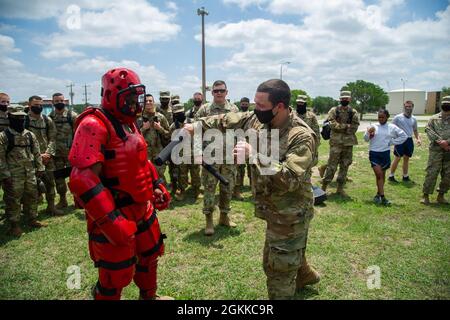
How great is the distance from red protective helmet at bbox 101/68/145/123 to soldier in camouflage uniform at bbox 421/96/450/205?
7.00 metres

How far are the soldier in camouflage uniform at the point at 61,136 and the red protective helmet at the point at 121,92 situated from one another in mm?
4848

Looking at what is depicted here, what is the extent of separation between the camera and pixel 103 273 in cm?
271

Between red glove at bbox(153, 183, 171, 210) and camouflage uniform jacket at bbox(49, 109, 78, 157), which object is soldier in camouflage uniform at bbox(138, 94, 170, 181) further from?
red glove at bbox(153, 183, 171, 210)

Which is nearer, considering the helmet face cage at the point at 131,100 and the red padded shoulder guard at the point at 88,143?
the red padded shoulder guard at the point at 88,143

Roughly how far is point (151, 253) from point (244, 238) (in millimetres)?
2446

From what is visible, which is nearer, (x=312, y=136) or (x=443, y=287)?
(x=312, y=136)

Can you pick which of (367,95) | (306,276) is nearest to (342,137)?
(306,276)

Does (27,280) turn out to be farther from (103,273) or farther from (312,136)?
(312,136)

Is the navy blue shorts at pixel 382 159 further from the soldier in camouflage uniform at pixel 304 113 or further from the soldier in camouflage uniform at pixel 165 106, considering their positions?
the soldier in camouflage uniform at pixel 165 106

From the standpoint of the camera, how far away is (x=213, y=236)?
5.43 meters

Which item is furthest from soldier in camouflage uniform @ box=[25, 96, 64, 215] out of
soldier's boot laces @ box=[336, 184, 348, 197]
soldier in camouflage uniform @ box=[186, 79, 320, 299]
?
soldier's boot laces @ box=[336, 184, 348, 197]

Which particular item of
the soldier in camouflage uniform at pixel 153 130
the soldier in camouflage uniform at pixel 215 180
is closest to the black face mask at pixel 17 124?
the soldier in camouflage uniform at pixel 153 130

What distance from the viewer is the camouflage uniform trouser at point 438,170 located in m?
7.07
